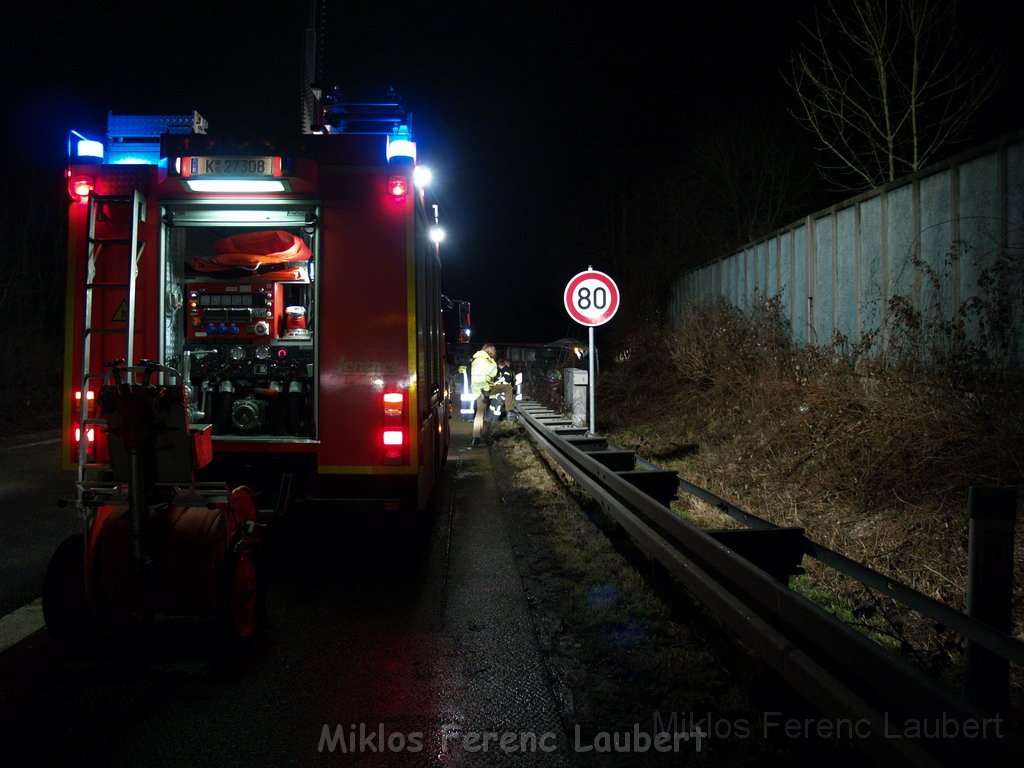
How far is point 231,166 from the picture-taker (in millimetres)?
5230

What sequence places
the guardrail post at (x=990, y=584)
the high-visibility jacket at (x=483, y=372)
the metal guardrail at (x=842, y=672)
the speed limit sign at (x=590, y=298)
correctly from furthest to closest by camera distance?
the high-visibility jacket at (x=483, y=372) → the speed limit sign at (x=590, y=298) → the guardrail post at (x=990, y=584) → the metal guardrail at (x=842, y=672)

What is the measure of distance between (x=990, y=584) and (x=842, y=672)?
632mm

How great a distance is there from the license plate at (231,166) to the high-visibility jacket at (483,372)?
26.0ft

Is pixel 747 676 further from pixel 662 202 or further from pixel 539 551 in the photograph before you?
pixel 662 202

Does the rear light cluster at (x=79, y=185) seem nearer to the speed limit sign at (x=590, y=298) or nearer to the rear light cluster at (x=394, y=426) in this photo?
the rear light cluster at (x=394, y=426)

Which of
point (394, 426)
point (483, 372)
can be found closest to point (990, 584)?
point (394, 426)

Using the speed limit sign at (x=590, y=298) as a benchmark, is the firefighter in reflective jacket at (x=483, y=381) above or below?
below

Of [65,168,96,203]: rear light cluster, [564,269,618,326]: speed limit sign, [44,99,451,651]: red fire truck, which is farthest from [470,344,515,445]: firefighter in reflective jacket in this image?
[65,168,96,203]: rear light cluster

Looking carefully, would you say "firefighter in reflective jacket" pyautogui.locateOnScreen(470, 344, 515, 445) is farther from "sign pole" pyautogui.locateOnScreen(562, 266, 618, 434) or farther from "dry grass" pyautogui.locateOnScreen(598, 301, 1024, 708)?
"sign pole" pyautogui.locateOnScreen(562, 266, 618, 434)

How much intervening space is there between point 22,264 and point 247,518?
20.6 m

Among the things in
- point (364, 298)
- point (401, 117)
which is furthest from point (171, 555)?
point (401, 117)

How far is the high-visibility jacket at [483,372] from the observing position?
513 inches

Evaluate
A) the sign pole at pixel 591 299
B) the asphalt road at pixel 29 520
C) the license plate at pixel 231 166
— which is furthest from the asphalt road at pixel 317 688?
the sign pole at pixel 591 299

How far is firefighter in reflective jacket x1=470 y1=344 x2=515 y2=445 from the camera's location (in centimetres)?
1305
